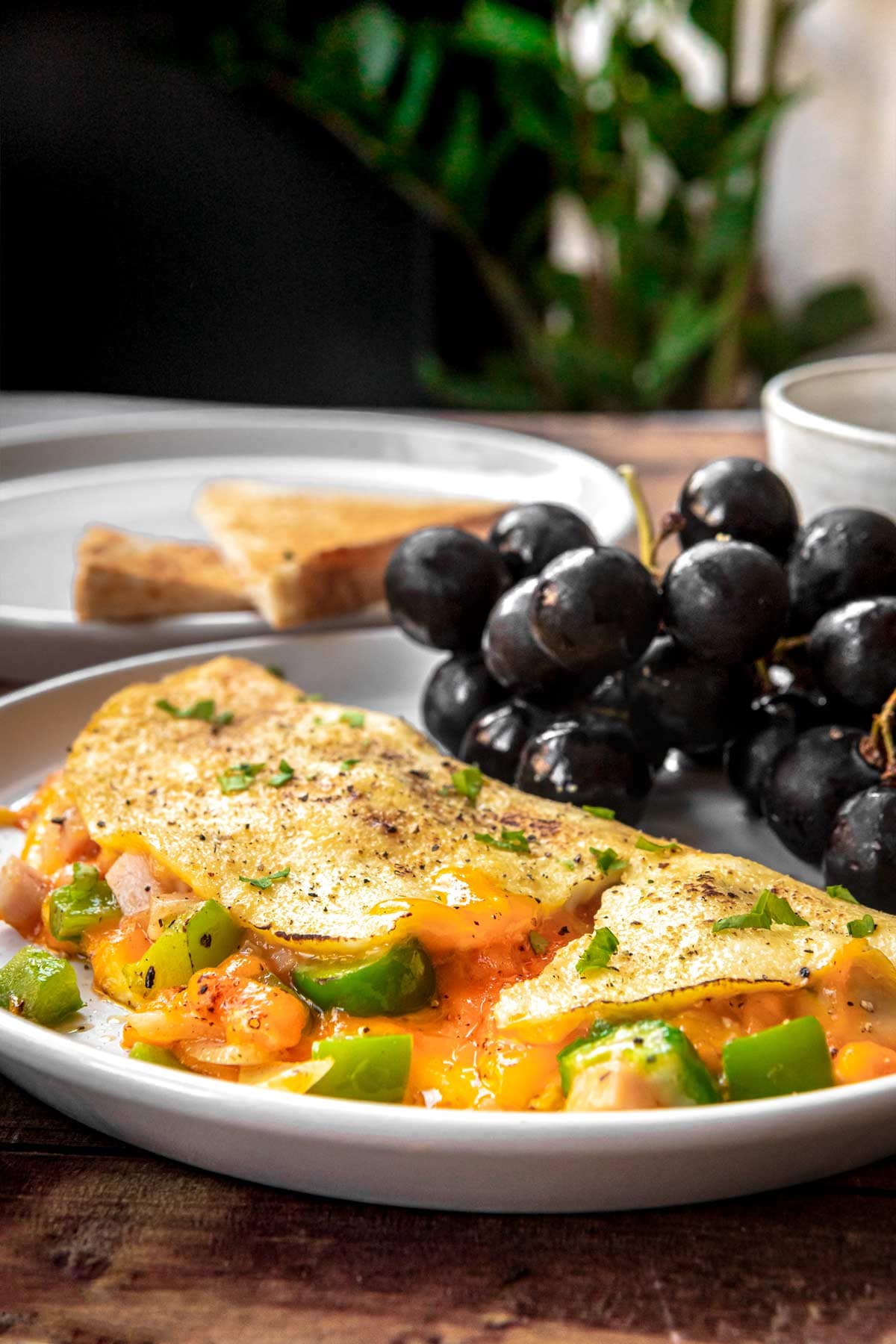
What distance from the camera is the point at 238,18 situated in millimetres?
5707

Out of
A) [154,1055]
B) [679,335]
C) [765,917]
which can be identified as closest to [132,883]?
[154,1055]

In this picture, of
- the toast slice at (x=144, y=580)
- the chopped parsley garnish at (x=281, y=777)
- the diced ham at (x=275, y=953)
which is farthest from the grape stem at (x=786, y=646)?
the toast slice at (x=144, y=580)

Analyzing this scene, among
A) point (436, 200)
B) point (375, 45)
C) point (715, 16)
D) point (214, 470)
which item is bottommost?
point (214, 470)

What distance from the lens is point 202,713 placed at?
5.16 ft

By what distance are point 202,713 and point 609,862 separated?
59 centimetres

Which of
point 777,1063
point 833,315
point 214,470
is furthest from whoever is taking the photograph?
point 833,315

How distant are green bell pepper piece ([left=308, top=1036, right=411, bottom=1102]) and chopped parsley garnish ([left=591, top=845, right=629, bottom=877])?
0.94 feet

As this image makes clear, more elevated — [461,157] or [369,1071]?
[461,157]

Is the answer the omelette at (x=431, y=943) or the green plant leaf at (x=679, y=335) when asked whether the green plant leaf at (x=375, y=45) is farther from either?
the omelette at (x=431, y=943)

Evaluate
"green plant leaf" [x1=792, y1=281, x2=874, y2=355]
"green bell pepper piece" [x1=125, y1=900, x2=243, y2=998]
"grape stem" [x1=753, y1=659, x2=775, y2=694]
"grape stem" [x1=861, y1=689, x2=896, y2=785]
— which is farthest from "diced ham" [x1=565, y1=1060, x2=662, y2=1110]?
"green plant leaf" [x1=792, y1=281, x2=874, y2=355]

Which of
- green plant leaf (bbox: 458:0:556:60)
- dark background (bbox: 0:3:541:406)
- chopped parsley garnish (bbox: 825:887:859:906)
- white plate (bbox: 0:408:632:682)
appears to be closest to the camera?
chopped parsley garnish (bbox: 825:887:859:906)

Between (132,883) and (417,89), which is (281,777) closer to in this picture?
(132,883)

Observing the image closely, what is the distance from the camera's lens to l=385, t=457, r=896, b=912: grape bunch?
1367 millimetres

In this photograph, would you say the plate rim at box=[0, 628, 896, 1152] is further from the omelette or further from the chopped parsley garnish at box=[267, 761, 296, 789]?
the chopped parsley garnish at box=[267, 761, 296, 789]
